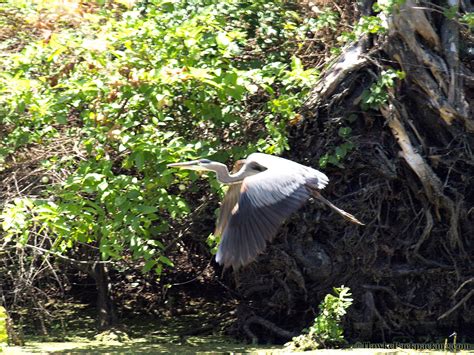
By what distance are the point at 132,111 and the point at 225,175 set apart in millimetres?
815

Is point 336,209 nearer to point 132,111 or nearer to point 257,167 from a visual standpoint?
point 257,167

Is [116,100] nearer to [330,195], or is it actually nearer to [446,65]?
[330,195]

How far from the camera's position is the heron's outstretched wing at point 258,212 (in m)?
5.88

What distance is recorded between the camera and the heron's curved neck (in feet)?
21.8

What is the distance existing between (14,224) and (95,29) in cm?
185

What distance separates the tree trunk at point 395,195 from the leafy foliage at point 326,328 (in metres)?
0.38

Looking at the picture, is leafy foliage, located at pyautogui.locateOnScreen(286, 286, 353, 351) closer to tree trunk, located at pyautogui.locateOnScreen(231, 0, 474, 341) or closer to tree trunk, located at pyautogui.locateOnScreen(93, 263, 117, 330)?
tree trunk, located at pyautogui.locateOnScreen(231, 0, 474, 341)

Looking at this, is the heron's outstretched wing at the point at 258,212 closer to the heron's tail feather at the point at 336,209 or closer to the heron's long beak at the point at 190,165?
the heron's long beak at the point at 190,165

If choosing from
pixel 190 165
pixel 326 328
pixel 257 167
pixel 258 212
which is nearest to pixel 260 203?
pixel 258 212

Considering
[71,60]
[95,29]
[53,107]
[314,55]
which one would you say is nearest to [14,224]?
[53,107]

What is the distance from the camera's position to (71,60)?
22.8 feet

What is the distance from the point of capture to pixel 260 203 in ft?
19.9

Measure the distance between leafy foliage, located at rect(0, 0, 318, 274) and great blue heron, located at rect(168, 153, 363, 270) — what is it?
0.42m

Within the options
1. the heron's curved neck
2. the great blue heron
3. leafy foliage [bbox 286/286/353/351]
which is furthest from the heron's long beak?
leafy foliage [bbox 286/286/353/351]
